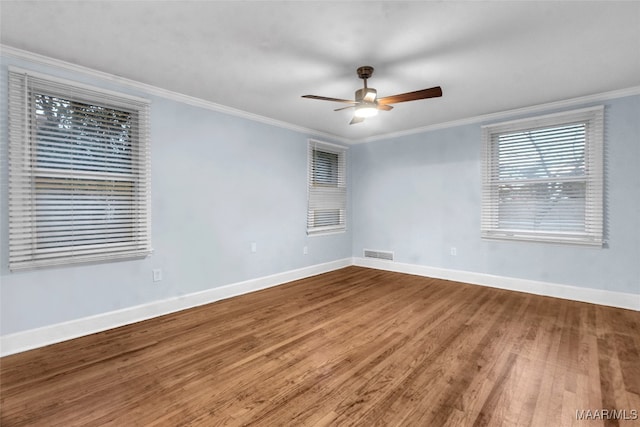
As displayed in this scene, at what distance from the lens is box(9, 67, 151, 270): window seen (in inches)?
93.9

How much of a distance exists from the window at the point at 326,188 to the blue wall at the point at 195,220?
23 centimetres

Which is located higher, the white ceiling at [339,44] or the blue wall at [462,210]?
the white ceiling at [339,44]

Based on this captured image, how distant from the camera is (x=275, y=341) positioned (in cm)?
252

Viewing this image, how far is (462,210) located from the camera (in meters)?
4.49

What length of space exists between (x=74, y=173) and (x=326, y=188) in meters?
3.57

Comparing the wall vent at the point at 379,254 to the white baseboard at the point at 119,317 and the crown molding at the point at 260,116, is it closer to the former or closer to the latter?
the white baseboard at the point at 119,317

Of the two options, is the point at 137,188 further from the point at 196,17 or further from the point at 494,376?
the point at 494,376

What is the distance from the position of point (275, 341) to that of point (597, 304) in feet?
12.6

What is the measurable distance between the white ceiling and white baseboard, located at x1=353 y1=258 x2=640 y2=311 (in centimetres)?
241

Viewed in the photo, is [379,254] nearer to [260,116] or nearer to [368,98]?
[260,116]

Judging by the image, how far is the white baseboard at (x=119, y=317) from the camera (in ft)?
7.82

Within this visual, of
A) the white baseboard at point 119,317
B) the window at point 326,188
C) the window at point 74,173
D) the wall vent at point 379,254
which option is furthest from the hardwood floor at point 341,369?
the window at point 326,188

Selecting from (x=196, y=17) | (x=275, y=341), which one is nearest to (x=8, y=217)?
(x=196, y=17)

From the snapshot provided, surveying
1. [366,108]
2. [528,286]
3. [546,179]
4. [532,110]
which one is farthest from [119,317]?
[532,110]
